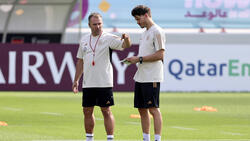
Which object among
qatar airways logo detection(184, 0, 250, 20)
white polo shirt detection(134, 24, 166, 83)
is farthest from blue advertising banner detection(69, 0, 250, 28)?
white polo shirt detection(134, 24, 166, 83)

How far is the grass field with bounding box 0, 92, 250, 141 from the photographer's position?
12974 mm

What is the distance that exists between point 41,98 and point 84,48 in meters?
12.2

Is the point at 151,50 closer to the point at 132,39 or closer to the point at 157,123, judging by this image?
the point at 157,123

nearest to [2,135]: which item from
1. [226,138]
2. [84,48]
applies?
[84,48]

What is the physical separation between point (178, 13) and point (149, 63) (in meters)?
20.2

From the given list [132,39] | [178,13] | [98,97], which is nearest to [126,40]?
[98,97]

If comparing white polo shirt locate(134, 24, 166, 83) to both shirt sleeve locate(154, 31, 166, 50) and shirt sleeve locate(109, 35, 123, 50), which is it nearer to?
shirt sleeve locate(154, 31, 166, 50)

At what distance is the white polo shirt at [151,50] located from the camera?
1048 cm

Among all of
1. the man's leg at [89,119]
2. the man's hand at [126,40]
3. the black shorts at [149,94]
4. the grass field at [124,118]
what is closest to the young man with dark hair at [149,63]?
the black shorts at [149,94]

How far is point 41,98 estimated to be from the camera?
22.8 metres

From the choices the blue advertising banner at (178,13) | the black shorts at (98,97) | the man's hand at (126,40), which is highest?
the man's hand at (126,40)

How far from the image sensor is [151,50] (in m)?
10.6

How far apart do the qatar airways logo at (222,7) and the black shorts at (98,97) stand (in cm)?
1985

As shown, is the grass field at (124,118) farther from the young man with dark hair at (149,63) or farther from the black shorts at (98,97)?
the young man with dark hair at (149,63)
